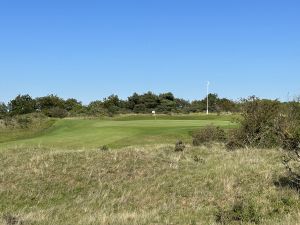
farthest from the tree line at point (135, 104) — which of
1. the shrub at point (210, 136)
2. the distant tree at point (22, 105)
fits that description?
the shrub at point (210, 136)

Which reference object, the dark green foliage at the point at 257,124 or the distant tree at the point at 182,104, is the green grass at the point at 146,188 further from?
the distant tree at the point at 182,104

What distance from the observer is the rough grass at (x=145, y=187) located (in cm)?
1104

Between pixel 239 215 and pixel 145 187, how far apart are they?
5192 mm

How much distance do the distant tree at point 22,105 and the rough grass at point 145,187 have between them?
7474 centimetres

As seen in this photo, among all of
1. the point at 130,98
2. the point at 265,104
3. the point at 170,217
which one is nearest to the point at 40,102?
the point at 130,98

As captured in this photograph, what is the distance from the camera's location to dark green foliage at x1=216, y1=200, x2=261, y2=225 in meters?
10.3

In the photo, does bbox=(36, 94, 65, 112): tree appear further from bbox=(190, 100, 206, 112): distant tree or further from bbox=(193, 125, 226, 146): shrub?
bbox=(193, 125, 226, 146): shrub

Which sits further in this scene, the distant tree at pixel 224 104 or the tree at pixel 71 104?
the tree at pixel 71 104

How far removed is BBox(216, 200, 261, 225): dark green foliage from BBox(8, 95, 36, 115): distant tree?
84745 mm

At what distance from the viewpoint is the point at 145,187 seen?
50.3 feet

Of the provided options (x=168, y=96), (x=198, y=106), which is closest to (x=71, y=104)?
(x=168, y=96)

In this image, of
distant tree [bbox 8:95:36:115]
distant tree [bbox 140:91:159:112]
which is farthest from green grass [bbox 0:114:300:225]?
distant tree [bbox 140:91:159:112]

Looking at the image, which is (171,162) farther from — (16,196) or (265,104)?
(265,104)

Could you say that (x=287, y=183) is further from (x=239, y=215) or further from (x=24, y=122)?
(x=24, y=122)
